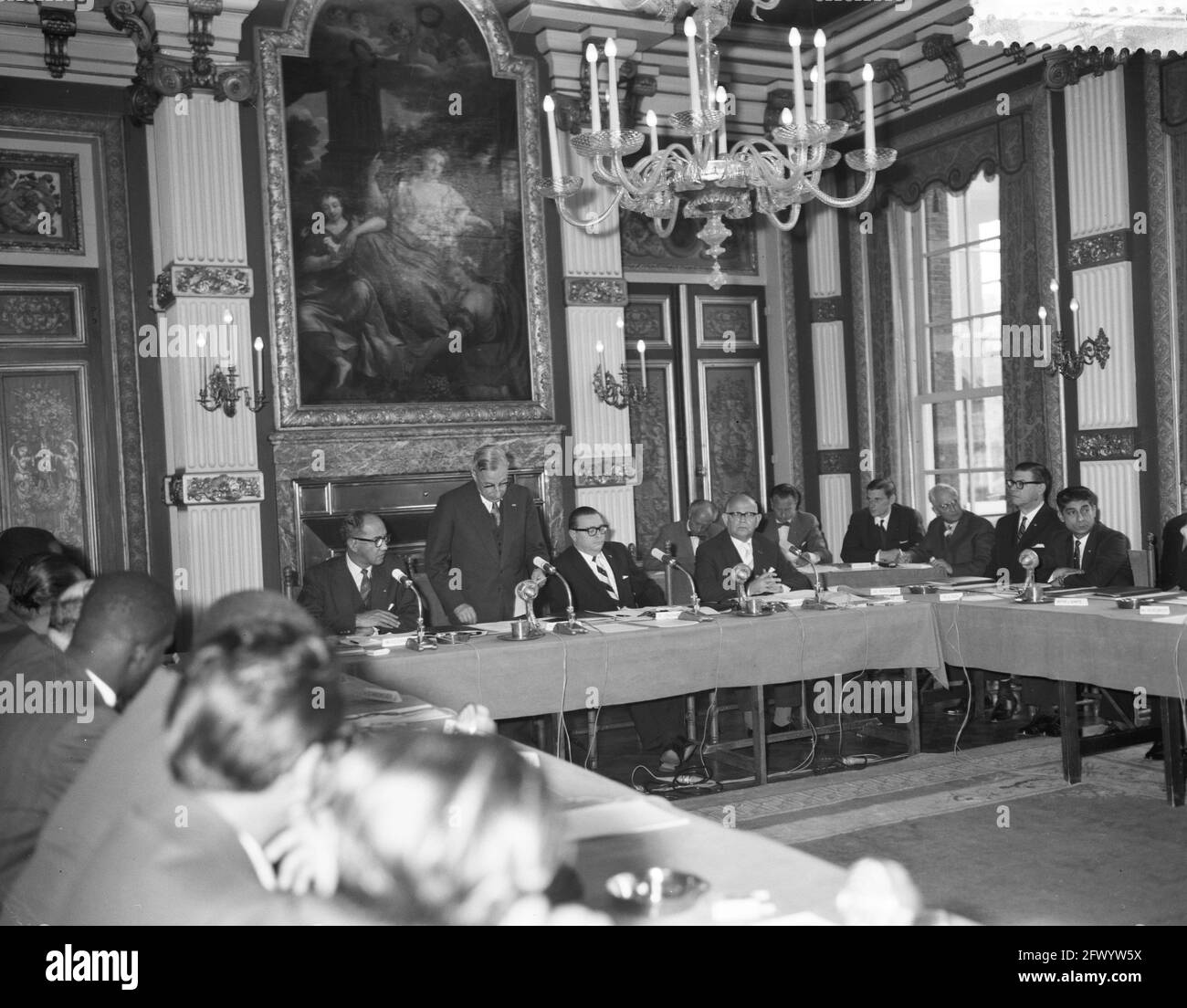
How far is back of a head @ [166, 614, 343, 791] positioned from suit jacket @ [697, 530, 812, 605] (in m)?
4.92

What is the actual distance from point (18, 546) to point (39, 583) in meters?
0.95

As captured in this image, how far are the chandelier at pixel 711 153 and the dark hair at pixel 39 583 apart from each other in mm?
2642

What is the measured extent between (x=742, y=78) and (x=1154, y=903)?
26.8ft

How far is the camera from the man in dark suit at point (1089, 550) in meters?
6.29

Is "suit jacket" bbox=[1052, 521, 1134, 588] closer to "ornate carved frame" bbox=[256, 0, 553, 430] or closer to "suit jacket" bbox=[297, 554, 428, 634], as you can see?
"suit jacket" bbox=[297, 554, 428, 634]

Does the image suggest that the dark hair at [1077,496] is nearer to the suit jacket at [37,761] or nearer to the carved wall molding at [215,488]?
the carved wall molding at [215,488]

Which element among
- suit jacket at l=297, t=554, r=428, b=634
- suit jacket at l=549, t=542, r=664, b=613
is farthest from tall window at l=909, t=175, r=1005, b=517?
suit jacket at l=297, t=554, r=428, b=634

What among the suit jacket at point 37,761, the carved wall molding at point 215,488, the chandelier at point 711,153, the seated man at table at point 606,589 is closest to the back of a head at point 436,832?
the suit jacket at point 37,761

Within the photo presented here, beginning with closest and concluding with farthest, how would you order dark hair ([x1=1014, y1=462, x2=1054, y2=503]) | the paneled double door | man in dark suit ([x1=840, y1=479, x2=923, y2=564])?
dark hair ([x1=1014, y1=462, x2=1054, y2=503]) < man in dark suit ([x1=840, y1=479, x2=923, y2=564]) < the paneled double door

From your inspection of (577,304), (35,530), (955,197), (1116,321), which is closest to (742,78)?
(955,197)

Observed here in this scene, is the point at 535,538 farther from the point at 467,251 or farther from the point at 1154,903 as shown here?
the point at 1154,903

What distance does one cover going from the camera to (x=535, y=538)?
6387mm

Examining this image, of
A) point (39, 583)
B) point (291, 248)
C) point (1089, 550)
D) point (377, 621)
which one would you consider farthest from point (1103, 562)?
Result: point (291, 248)

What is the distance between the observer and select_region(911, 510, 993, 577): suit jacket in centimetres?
771
